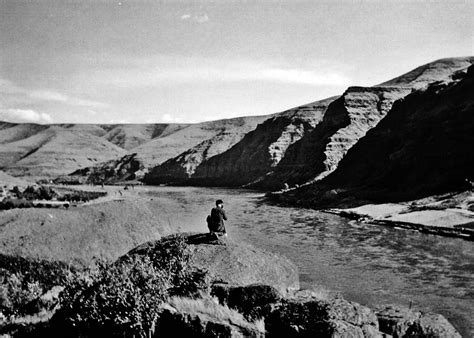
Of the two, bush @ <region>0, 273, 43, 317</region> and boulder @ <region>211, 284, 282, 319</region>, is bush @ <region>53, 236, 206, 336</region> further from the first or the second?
bush @ <region>0, 273, 43, 317</region>

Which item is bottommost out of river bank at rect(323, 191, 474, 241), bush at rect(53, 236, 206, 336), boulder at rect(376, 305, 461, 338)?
river bank at rect(323, 191, 474, 241)

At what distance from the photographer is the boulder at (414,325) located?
407 inches

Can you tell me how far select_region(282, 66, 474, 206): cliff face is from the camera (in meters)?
69.1

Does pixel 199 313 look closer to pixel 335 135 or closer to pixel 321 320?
pixel 321 320

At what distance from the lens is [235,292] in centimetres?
1123

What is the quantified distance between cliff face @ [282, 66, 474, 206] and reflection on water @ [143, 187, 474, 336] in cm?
2178

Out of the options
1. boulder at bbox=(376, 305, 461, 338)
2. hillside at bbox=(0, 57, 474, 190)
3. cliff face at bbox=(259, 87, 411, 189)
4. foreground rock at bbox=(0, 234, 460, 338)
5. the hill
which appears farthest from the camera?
the hill

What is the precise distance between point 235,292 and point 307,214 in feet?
174

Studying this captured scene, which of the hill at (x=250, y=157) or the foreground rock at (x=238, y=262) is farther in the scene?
the hill at (x=250, y=157)

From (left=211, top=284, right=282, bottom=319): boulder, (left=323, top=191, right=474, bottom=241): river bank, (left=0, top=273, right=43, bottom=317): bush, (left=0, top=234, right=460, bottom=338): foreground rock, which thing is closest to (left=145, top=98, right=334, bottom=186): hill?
(left=323, top=191, right=474, bottom=241): river bank

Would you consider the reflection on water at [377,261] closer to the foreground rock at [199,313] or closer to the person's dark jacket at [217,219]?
the person's dark jacket at [217,219]

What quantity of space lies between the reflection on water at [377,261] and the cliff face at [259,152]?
315ft

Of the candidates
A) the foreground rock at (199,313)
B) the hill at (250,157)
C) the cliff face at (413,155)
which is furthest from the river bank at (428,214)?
the hill at (250,157)

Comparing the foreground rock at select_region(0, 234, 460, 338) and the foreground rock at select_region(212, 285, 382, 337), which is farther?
the foreground rock at select_region(0, 234, 460, 338)
